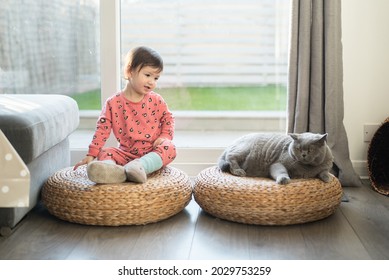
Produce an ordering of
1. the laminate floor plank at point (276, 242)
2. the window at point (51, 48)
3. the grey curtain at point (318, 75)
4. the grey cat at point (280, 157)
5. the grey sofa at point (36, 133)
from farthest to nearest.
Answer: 1. the window at point (51, 48)
2. the grey curtain at point (318, 75)
3. the grey cat at point (280, 157)
4. the grey sofa at point (36, 133)
5. the laminate floor plank at point (276, 242)

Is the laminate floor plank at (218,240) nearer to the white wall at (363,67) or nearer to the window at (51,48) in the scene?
the white wall at (363,67)

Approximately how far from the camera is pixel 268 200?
88.3 inches

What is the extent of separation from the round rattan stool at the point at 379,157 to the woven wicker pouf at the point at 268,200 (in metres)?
0.58

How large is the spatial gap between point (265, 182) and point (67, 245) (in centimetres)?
85

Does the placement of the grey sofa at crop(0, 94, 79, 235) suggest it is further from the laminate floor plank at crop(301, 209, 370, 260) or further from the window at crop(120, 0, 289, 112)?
the laminate floor plank at crop(301, 209, 370, 260)

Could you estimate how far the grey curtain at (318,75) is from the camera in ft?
9.12

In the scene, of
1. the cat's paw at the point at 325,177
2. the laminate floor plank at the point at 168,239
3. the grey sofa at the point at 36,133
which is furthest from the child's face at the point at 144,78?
the cat's paw at the point at 325,177

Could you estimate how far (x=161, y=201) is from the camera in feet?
7.50

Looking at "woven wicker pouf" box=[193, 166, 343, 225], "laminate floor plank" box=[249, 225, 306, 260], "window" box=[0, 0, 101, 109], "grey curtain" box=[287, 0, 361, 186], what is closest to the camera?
"laminate floor plank" box=[249, 225, 306, 260]

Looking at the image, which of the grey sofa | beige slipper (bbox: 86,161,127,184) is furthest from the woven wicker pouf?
the grey sofa

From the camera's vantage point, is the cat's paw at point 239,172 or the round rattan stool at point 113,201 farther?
the cat's paw at point 239,172

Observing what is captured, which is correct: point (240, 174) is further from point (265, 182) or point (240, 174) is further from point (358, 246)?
point (358, 246)

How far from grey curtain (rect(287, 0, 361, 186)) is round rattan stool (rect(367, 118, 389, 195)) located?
98 mm

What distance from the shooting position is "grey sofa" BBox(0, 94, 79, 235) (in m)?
2.13
